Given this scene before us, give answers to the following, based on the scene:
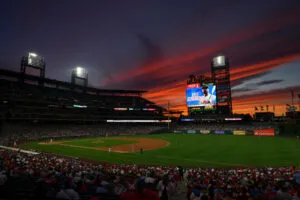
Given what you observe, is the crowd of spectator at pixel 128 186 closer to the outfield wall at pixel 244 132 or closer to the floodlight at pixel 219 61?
the outfield wall at pixel 244 132

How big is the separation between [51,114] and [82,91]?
3445 cm

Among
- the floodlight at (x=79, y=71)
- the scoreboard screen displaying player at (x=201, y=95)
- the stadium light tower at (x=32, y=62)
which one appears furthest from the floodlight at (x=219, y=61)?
the stadium light tower at (x=32, y=62)

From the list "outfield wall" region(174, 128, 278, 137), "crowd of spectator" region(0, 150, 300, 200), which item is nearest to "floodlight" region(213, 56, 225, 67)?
"outfield wall" region(174, 128, 278, 137)

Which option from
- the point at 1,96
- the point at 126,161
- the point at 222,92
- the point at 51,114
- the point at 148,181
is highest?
the point at 222,92

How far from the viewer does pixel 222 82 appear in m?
90.6

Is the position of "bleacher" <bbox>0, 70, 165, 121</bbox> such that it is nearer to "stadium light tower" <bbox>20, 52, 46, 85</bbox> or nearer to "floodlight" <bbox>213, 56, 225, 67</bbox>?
"stadium light tower" <bbox>20, 52, 46, 85</bbox>

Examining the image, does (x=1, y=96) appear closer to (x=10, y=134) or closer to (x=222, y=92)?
(x=10, y=134)

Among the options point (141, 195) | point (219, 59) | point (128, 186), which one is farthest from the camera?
point (219, 59)

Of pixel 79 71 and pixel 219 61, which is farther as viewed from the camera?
pixel 79 71

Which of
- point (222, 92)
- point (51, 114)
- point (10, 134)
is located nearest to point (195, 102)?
point (222, 92)

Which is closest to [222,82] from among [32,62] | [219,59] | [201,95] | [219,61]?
[219,61]

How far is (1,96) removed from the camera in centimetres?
6075

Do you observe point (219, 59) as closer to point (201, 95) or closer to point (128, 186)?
point (201, 95)

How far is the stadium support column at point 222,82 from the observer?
88.1 meters
